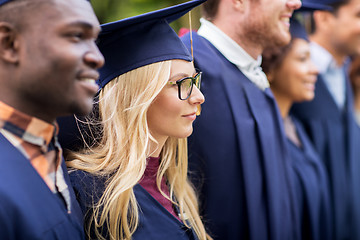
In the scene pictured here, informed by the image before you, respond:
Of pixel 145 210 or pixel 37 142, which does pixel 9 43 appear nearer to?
pixel 37 142

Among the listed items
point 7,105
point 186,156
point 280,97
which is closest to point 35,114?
point 7,105

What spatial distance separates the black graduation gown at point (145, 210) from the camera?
4.66 ft

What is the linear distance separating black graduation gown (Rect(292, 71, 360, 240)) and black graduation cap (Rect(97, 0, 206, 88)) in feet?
6.60

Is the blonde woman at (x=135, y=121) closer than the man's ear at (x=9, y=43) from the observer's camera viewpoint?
No

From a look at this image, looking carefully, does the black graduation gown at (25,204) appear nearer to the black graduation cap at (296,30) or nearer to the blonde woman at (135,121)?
the blonde woman at (135,121)

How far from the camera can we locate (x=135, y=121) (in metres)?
1.47

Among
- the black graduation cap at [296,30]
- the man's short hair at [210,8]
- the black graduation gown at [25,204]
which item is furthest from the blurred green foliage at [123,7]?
the black graduation gown at [25,204]

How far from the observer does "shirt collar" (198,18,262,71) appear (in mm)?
1888

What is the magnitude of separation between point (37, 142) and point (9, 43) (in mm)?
250

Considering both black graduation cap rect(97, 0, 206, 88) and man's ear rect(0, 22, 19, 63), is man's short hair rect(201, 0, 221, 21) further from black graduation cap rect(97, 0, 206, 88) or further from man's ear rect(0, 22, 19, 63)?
man's ear rect(0, 22, 19, 63)

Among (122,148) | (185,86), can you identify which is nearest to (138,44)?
(185,86)

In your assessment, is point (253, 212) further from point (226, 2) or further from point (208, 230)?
point (226, 2)

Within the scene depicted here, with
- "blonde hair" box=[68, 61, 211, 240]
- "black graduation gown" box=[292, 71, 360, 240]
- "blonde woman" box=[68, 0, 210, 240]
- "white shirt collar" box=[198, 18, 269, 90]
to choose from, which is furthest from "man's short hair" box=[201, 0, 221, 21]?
"black graduation gown" box=[292, 71, 360, 240]

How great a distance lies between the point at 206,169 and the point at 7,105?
102 cm
